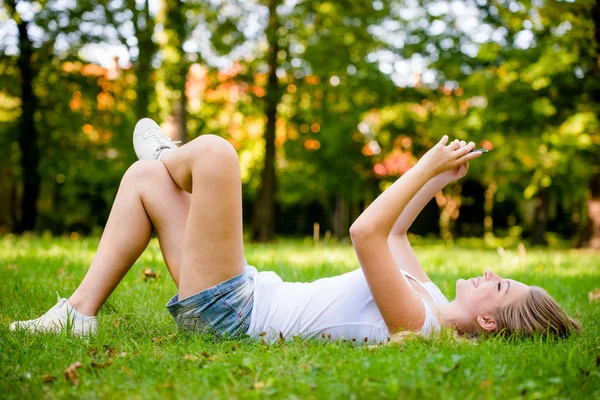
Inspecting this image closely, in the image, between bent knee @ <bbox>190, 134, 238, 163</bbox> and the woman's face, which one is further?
the woman's face

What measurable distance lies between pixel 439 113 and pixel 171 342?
12337mm

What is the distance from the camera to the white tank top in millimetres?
2740

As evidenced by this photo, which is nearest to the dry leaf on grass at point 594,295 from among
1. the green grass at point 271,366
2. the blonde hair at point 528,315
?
the green grass at point 271,366

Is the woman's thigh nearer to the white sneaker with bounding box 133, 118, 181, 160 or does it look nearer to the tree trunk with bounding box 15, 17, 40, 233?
the white sneaker with bounding box 133, 118, 181, 160

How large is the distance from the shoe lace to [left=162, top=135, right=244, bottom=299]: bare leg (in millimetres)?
484

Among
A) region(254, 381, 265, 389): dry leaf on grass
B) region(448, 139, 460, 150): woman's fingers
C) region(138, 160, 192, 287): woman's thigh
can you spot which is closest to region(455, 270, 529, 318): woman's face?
region(448, 139, 460, 150): woman's fingers

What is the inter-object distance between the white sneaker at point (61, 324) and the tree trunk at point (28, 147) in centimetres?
1054

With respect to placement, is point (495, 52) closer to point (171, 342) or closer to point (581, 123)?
point (581, 123)

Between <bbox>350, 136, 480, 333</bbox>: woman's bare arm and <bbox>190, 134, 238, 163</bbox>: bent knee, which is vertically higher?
<bbox>190, 134, 238, 163</bbox>: bent knee

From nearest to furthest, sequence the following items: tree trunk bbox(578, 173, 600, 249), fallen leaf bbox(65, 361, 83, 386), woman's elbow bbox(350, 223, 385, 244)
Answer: fallen leaf bbox(65, 361, 83, 386) → woman's elbow bbox(350, 223, 385, 244) → tree trunk bbox(578, 173, 600, 249)

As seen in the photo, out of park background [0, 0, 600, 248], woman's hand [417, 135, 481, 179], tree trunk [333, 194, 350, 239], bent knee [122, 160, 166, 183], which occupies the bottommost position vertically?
tree trunk [333, 194, 350, 239]

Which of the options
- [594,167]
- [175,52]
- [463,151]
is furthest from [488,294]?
[594,167]

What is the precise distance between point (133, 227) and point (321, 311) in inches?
40.4

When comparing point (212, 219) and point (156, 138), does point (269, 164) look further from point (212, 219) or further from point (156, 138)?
point (212, 219)
